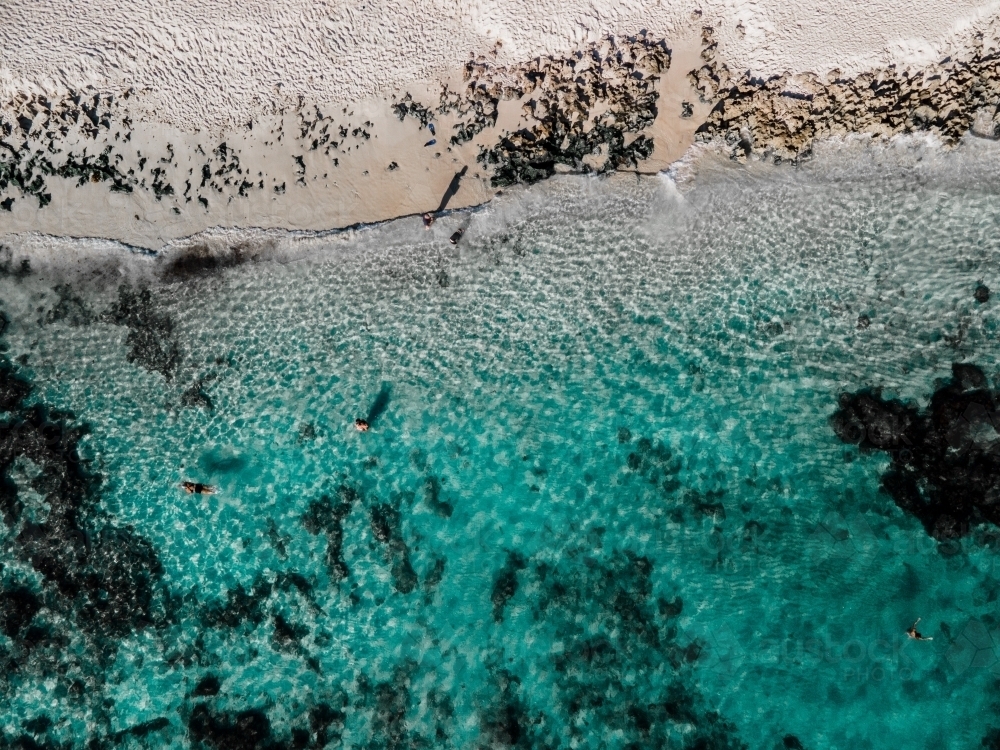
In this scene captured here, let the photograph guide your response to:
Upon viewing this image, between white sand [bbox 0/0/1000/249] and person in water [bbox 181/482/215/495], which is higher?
white sand [bbox 0/0/1000/249]

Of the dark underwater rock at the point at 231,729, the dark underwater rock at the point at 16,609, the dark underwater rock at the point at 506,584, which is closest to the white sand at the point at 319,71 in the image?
the dark underwater rock at the point at 506,584

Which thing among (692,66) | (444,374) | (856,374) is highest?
(692,66)

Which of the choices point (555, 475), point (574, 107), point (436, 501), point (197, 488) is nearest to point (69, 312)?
point (197, 488)

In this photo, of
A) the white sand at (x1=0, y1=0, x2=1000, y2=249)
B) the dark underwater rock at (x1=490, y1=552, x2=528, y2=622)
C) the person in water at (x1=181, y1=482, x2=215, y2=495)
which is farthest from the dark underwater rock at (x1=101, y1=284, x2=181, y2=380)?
the dark underwater rock at (x1=490, y1=552, x2=528, y2=622)

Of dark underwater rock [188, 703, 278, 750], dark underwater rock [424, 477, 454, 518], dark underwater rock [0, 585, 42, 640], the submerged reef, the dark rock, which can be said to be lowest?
dark underwater rock [188, 703, 278, 750]

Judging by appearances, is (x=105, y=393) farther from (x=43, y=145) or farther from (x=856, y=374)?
(x=856, y=374)

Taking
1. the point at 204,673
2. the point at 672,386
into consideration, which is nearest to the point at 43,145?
the point at 204,673

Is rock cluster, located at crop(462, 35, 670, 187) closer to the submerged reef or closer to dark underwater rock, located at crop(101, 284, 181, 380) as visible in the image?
the submerged reef
